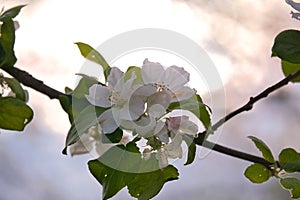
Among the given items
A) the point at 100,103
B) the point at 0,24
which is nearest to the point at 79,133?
the point at 100,103

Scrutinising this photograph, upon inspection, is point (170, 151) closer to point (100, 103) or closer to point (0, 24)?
point (100, 103)

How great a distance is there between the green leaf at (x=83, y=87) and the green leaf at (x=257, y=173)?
203 mm

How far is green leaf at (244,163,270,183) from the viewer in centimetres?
53

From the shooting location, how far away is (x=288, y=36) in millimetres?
406

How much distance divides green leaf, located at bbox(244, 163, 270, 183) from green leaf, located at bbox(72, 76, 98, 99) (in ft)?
0.66

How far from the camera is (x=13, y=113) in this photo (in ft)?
1.45

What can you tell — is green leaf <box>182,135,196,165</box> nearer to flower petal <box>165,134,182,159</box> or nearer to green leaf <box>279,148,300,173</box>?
flower petal <box>165,134,182,159</box>

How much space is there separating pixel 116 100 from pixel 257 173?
0.69ft

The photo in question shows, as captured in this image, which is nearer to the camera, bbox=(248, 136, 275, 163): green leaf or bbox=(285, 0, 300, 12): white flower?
bbox=(285, 0, 300, 12): white flower

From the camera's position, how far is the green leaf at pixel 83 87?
404mm

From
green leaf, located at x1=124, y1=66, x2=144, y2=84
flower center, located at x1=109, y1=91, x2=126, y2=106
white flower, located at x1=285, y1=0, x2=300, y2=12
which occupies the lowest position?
flower center, located at x1=109, y1=91, x2=126, y2=106

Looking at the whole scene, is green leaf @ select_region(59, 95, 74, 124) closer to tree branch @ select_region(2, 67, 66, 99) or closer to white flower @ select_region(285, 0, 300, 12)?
tree branch @ select_region(2, 67, 66, 99)

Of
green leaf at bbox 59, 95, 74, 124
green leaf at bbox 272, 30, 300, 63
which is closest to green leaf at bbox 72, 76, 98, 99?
green leaf at bbox 59, 95, 74, 124

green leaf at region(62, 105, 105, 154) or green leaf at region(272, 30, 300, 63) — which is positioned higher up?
green leaf at region(272, 30, 300, 63)
